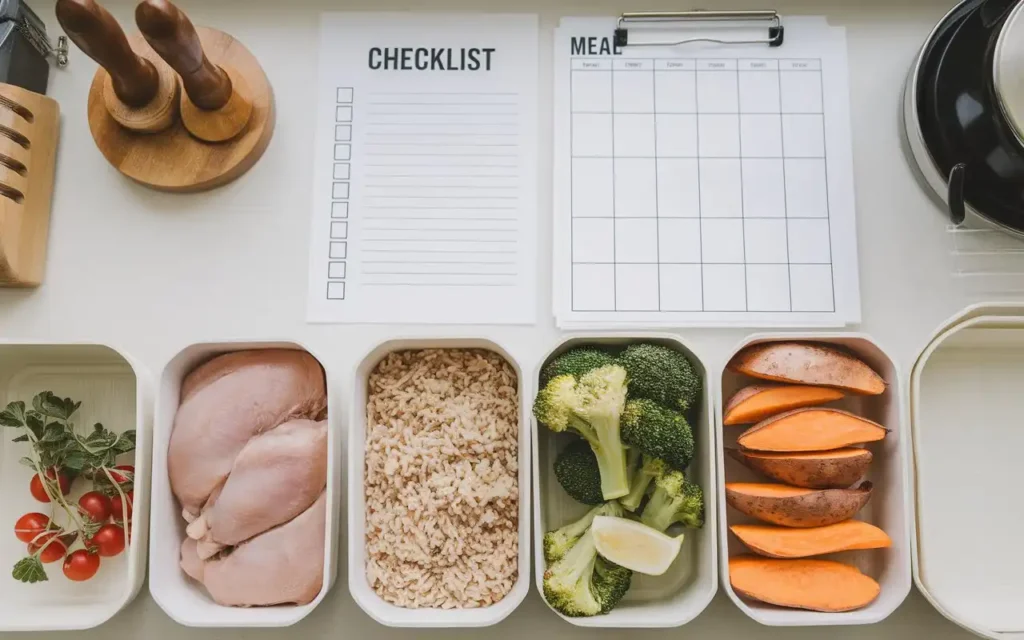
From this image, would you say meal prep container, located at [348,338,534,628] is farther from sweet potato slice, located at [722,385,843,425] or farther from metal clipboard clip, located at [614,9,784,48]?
metal clipboard clip, located at [614,9,784,48]

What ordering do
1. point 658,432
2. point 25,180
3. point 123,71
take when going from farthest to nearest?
point 25,180 < point 123,71 < point 658,432

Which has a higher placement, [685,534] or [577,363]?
[577,363]

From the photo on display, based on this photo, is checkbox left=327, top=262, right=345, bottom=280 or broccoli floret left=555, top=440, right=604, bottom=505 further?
checkbox left=327, top=262, right=345, bottom=280

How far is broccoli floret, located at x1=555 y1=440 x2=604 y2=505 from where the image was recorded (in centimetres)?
120

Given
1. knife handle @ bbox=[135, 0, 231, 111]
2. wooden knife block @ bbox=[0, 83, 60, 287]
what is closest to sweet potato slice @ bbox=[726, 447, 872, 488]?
knife handle @ bbox=[135, 0, 231, 111]

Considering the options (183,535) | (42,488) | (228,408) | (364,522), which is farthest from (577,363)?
(42,488)

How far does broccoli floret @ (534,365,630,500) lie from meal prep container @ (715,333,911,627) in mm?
171

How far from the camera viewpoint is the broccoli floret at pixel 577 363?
1.18 meters

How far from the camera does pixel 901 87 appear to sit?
1440 mm

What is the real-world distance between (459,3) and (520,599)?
112 cm

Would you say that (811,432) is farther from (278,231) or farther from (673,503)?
(278,231)

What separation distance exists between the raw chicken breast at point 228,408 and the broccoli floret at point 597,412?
0.40 metres

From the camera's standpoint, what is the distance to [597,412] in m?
1.14

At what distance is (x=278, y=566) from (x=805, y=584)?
84 centimetres
